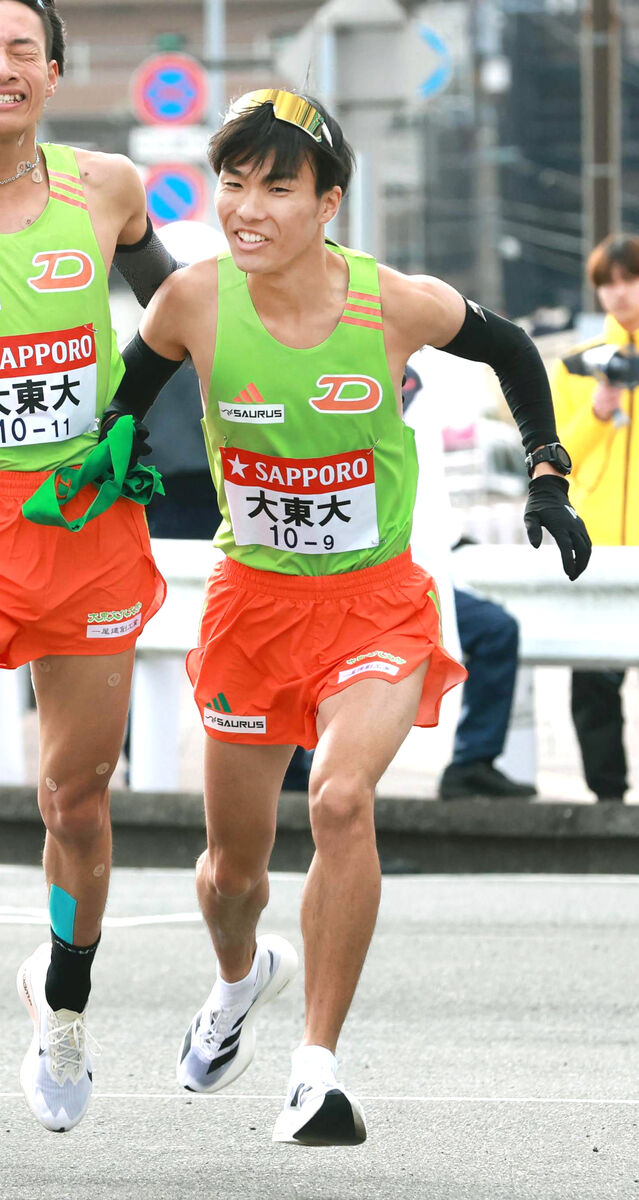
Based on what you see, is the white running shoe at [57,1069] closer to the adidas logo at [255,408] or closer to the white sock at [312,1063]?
the white sock at [312,1063]

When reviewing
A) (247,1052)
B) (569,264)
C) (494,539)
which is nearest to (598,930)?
(247,1052)

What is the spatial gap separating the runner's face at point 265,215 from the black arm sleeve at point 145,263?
0.26 meters

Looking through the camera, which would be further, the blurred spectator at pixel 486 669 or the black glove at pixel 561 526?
the blurred spectator at pixel 486 669

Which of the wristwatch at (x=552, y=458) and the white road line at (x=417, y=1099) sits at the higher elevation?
the wristwatch at (x=552, y=458)

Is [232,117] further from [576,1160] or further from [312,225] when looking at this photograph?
[576,1160]

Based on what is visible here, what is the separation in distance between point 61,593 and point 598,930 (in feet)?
10.3

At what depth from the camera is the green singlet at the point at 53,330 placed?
4.28m

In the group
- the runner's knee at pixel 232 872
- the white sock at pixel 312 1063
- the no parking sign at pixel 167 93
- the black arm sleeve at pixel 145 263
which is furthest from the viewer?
the no parking sign at pixel 167 93

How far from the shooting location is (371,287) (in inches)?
175

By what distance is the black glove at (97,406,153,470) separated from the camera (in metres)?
4.36

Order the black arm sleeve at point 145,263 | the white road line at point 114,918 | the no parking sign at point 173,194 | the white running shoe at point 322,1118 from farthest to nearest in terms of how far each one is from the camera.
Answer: the no parking sign at point 173,194 → the white road line at point 114,918 → the black arm sleeve at point 145,263 → the white running shoe at point 322,1118

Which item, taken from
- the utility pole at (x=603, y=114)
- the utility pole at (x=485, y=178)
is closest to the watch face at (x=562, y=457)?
the utility pole at (x=603, y=114)

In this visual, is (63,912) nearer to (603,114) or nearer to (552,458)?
(552,458)

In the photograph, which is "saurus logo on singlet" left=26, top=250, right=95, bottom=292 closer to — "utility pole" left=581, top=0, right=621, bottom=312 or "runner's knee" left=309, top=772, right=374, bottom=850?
"runner's knee" left=309, top=772, right=374, bottom=850
